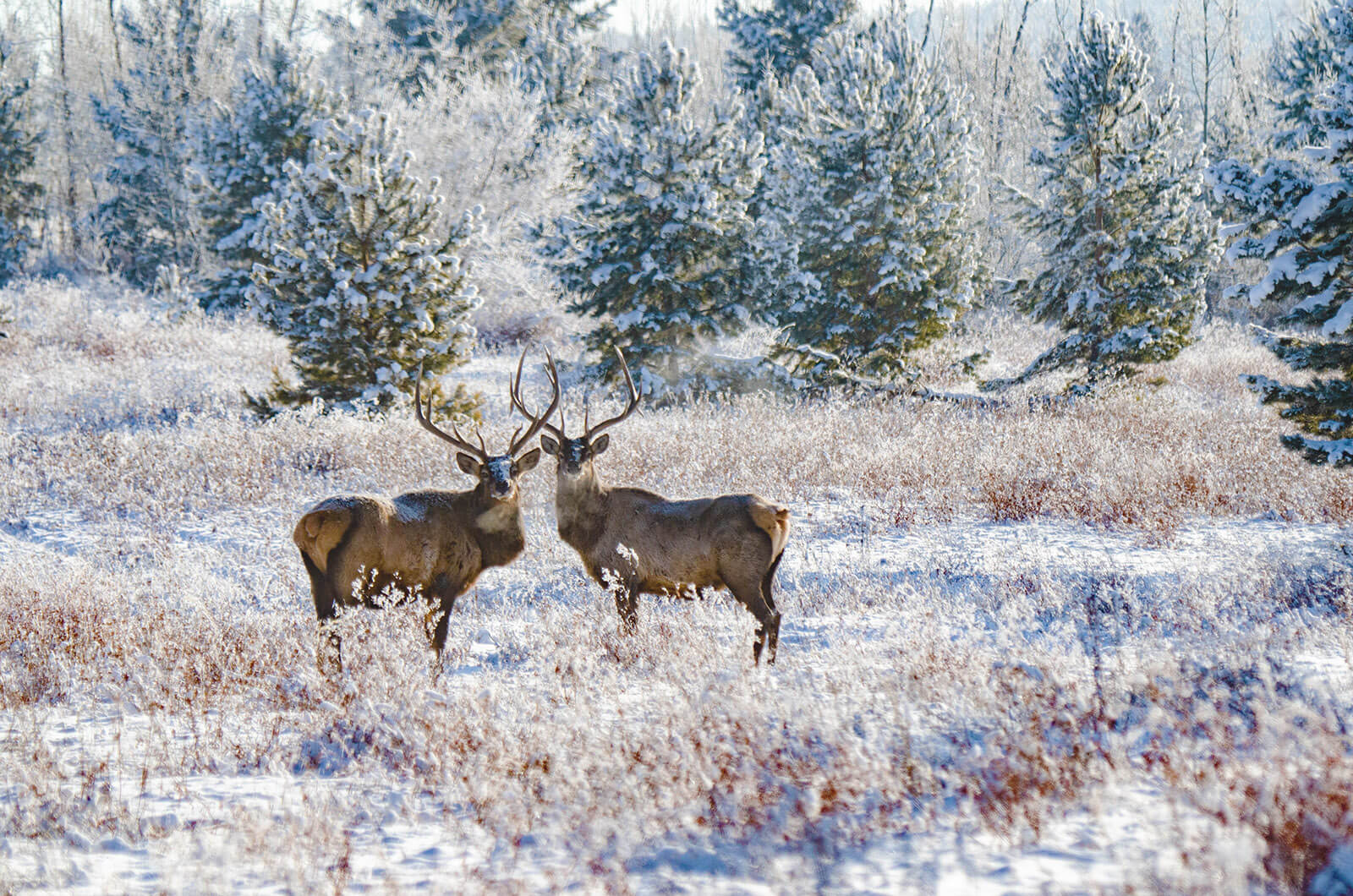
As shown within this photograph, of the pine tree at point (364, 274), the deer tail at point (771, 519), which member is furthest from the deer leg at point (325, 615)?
the pine tree at point (364, 274)

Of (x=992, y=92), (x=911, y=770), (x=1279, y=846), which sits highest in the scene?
(x=992, y=92)

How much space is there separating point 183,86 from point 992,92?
33.6 m

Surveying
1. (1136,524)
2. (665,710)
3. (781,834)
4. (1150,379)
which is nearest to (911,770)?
(781,834)

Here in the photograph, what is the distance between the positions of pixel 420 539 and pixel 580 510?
1.13 metres

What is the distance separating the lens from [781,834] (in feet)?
10.4

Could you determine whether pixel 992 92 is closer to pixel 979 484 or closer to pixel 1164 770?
pixel 979 484

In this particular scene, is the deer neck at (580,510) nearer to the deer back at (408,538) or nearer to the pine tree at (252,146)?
the deer back at (408,538)

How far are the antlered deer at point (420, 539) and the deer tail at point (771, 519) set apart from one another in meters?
1.54

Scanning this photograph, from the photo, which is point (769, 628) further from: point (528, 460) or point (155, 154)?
point (155, 154)

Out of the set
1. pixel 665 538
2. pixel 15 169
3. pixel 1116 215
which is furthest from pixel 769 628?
pixel 15 169

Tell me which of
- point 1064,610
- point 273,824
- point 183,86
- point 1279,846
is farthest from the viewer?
point 183,86

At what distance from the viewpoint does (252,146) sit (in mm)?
22672

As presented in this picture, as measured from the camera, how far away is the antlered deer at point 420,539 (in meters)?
5.53

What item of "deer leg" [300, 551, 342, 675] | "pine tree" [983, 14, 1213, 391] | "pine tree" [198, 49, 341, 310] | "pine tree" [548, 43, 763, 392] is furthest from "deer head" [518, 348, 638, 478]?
"pine tree" [198, 49, 341, 310]
